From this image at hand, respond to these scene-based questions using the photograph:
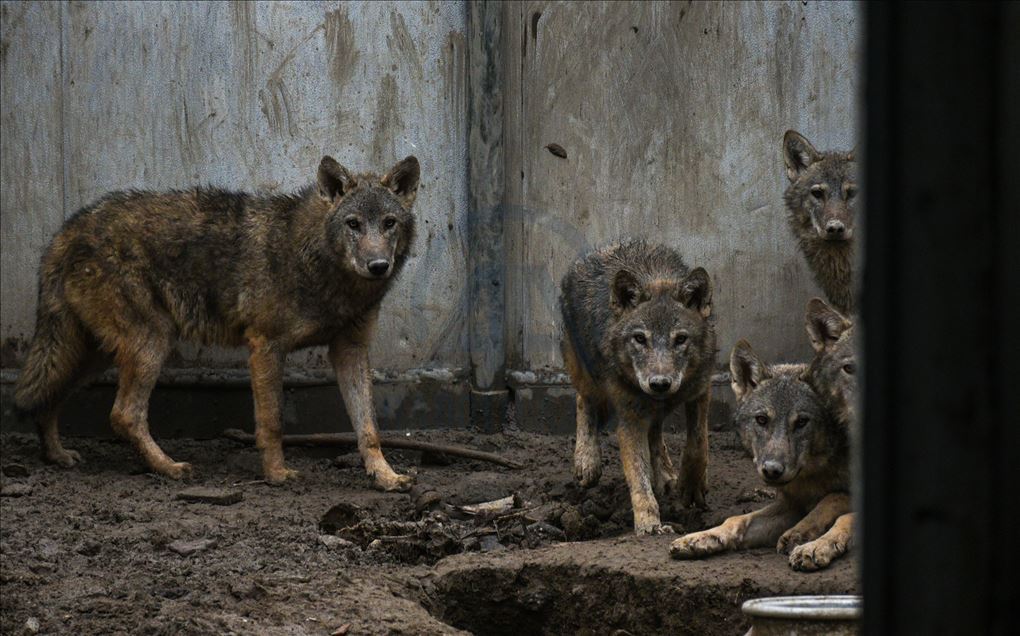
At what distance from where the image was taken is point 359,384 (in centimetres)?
786

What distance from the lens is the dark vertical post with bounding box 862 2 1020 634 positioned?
1.26 m

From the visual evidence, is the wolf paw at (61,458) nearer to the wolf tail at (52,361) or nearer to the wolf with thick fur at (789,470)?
the wolf tail at (52,361)

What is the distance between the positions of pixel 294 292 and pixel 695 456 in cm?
259

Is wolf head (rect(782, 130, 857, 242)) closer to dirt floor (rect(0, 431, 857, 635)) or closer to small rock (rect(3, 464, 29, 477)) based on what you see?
dirt floor (rect(0, 431, 857, 635))

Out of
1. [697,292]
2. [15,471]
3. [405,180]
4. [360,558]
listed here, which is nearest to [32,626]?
[360,558]

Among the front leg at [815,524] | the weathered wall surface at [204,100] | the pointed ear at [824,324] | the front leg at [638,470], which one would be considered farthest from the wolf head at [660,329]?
the weathered wall surface at [204,100]

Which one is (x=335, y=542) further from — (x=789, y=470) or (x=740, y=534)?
(x=789, y=470)

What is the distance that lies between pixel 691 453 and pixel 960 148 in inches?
222

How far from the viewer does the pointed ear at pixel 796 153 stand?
320 inches

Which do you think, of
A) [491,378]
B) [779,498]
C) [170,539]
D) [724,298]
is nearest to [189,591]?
[170,539]

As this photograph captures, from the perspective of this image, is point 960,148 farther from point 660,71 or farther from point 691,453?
point 660,71

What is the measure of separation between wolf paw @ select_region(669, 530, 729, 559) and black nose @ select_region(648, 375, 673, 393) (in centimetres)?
81

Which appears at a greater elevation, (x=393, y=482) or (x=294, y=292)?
(x=294, y=292)

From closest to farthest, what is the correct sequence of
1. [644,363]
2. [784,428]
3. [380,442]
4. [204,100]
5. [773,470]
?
1. [773,470]
2. [784,428]
3. [644,363]
4. [380,442]
5. [204,100]
